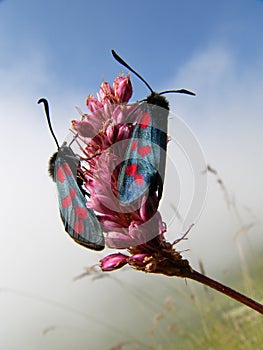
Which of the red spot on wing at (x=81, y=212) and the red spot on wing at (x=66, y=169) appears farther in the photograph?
the red spot on wing at (x=66, y=169)

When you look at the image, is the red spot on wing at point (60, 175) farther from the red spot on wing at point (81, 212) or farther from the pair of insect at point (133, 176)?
the red spot on wing at point (81, 212)

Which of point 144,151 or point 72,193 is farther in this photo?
point 72,193

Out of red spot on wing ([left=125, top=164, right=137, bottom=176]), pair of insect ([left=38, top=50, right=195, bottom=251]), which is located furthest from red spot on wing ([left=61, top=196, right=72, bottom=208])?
red spot on wing ([left=125, top=164, right=137, bottom=176])

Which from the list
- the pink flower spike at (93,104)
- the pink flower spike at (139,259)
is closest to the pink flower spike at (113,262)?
the pink flower spike at (139,259)

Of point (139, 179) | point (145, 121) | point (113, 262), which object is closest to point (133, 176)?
point (139, 179)

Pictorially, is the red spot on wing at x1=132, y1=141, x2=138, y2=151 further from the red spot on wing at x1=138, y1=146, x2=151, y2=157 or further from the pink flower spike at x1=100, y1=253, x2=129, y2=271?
the pink flower spike at x1=100, y1=253, x2=129, y2=271

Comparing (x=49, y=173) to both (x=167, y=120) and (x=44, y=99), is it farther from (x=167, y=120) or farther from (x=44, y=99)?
(x=167, y=120)

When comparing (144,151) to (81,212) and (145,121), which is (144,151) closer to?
(145,121)
